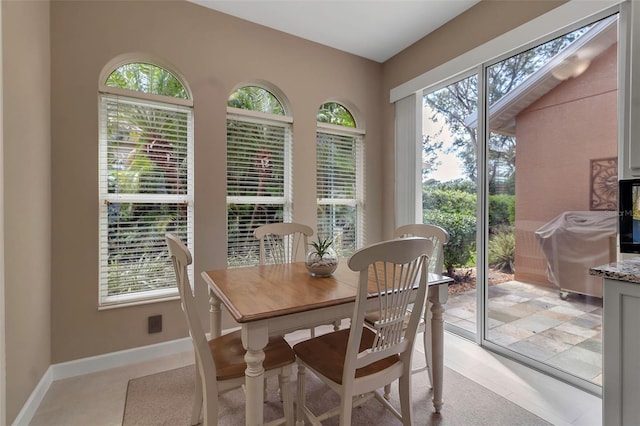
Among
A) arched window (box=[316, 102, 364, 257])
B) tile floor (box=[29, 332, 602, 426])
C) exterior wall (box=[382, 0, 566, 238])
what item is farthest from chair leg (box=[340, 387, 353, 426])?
exterior wall (box=[382, 0, 566, 238])

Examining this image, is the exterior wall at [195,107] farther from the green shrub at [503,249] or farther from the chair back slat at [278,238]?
the green shrub at [503,249]

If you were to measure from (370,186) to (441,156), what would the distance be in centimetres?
88

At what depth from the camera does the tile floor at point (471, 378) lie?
5.81 ft

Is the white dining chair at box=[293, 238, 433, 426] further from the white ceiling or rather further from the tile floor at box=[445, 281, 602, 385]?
the white ceiling

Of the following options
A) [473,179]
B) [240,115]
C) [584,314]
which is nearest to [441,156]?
[473,179]

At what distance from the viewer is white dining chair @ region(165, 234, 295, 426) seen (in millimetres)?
1309

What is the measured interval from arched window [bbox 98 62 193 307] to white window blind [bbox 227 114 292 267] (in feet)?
1.24

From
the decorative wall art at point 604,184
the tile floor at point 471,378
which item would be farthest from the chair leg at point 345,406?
the decorative wall art at point 604,184

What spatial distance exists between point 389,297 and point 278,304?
0.52 meters

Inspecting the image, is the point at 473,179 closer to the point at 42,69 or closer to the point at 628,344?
the point at 628,344

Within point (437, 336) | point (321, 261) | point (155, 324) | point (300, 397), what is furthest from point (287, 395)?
point (155, 324)

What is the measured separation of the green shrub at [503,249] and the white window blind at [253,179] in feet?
6.22

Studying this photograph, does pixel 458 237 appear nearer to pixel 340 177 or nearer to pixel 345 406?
pixel 340 177

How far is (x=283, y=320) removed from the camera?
133cm
